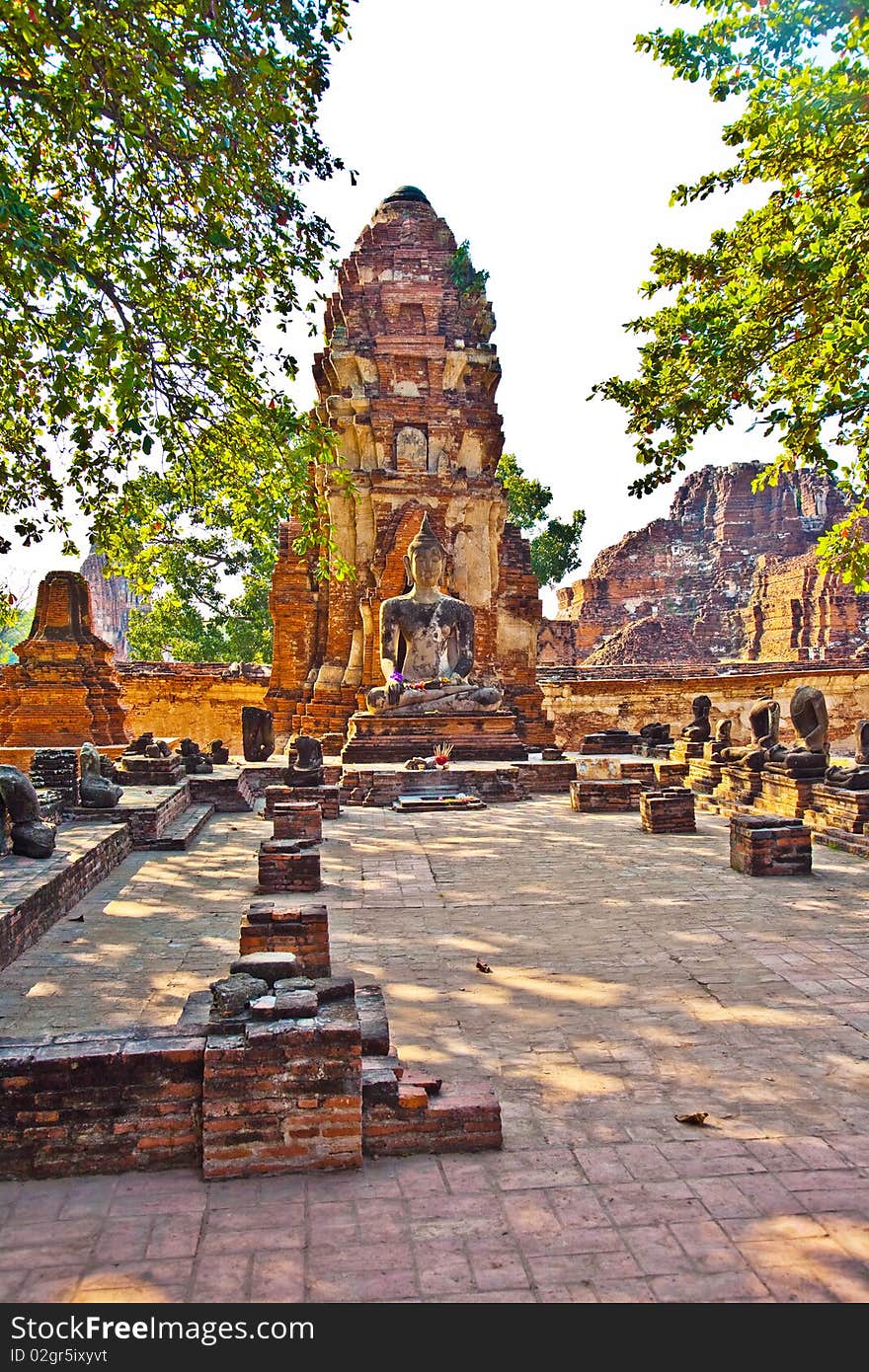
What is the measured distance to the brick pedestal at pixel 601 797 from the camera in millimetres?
11453

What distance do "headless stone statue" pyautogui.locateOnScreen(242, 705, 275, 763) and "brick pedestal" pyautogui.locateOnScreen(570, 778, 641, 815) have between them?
20.4 feet

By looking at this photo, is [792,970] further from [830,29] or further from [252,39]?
[252,39]

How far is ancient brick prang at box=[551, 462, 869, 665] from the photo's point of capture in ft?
119

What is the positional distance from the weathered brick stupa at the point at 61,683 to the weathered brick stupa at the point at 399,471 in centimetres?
367

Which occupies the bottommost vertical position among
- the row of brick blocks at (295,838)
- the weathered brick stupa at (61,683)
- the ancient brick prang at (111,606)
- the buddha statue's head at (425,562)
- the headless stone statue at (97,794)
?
the row of brick blocks at (295,838)

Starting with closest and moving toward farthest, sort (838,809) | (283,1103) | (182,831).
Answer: (283,1103), (838,809), (182,831)

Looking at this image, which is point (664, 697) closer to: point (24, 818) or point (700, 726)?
point (700, 726)

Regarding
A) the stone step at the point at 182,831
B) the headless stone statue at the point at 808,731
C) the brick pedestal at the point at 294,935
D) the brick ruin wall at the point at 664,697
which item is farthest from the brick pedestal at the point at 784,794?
the brick ruin wall at the point at 664,697

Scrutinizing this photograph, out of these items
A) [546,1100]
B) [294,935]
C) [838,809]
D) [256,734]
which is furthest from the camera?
[256,734]

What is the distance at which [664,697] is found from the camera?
25.9 meters

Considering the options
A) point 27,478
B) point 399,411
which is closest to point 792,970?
point 27,478

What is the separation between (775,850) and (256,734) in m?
10.1

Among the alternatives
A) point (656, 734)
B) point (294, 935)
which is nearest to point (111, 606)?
point (656, 734)

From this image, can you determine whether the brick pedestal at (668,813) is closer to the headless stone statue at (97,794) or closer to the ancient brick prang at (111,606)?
the headless stone statue at (97,794)
